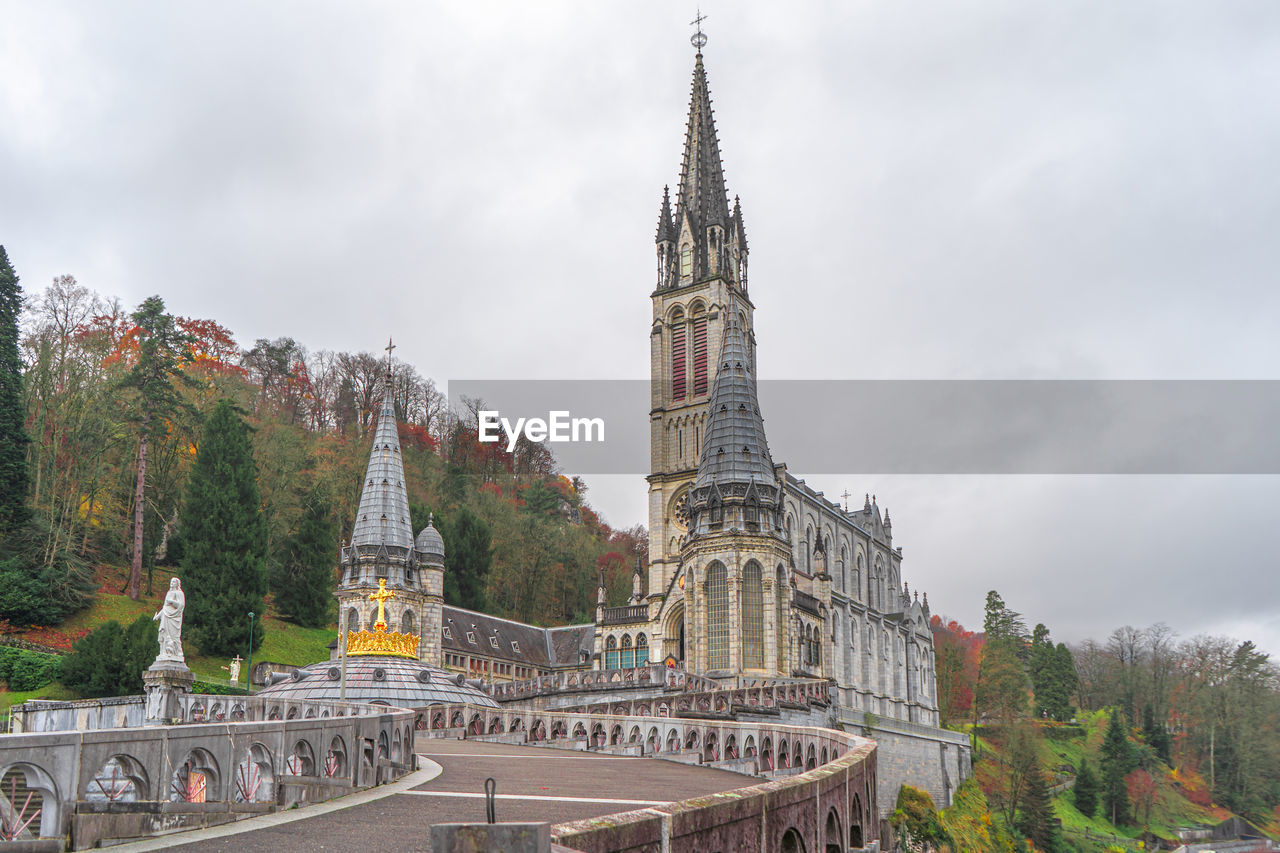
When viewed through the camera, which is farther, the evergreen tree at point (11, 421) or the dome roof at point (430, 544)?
the dome roof at point (430, 544)

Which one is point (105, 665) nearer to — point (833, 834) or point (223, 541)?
point (223, 541)

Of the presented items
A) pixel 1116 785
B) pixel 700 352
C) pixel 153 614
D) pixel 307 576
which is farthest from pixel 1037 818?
pixel 153 614

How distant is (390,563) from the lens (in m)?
58.0

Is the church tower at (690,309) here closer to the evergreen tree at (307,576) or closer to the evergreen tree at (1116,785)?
the evergreen tree at (307,576)

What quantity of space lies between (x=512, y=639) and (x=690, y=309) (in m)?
28.1

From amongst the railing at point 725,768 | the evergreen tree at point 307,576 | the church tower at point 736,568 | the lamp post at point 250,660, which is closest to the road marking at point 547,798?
the railing at point 725,768

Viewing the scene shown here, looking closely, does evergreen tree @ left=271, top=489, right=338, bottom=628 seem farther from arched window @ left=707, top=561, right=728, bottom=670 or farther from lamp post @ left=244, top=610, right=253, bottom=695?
arched window @ left=707, top=561, right=728, bottom=670

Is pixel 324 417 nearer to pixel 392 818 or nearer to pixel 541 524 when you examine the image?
pixel 541 524

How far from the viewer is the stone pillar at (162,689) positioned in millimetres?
30438

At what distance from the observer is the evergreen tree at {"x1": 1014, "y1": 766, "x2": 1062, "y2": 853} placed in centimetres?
6744

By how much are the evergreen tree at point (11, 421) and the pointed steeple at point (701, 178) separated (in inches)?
1787

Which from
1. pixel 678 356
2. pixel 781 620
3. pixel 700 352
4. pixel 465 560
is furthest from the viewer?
pixel 678 356

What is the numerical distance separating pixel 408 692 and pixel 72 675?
19.2m

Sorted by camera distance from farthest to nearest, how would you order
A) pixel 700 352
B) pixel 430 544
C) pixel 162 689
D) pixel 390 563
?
pixel 700 352 → pixel 430 544 → pixel 390 563 → pixel 162 689
